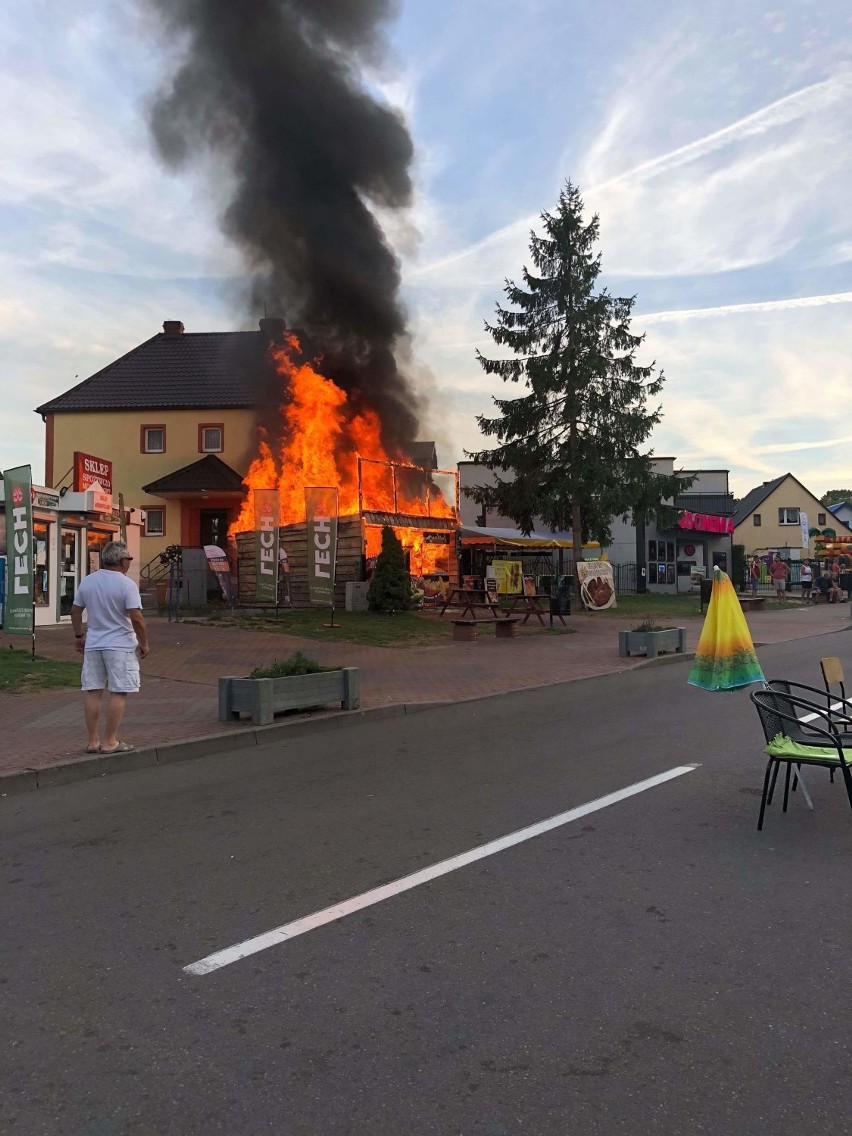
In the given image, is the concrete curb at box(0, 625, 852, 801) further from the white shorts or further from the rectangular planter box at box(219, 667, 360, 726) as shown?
the white shorts

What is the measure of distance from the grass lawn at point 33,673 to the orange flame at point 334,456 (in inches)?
531

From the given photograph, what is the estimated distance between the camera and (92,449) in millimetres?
33500

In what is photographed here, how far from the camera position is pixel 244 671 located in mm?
12234

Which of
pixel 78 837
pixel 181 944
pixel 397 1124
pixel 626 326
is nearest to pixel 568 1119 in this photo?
pixel 397 1124

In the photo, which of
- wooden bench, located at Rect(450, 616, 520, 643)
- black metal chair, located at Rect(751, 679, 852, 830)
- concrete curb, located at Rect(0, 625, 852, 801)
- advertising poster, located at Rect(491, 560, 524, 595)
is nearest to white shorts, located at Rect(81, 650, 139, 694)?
concrete curb, located at Rect(0, 625, 852, 801)

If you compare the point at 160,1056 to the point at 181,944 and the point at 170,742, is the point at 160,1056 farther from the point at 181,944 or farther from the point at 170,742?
the point at 170,742

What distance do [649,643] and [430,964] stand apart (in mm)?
11659

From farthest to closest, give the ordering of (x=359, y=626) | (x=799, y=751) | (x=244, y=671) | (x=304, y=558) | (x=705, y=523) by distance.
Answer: (x=705, y=523) < (x=304, y=558) < (x=359, y=626) < (x=244, y=671) < (x=799, y=751)

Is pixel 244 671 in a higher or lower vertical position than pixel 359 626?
lower

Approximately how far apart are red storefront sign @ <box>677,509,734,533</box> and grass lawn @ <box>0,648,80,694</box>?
100 ft

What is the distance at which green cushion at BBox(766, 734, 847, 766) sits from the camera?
4570 millimetres

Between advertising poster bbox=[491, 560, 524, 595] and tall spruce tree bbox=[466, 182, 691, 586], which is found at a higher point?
tall spruce tree bbox=[466, 182, 691, 586]

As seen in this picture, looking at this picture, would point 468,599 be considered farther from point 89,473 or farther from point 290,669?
point 290,669

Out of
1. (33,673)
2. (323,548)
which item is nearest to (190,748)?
(33,673)
